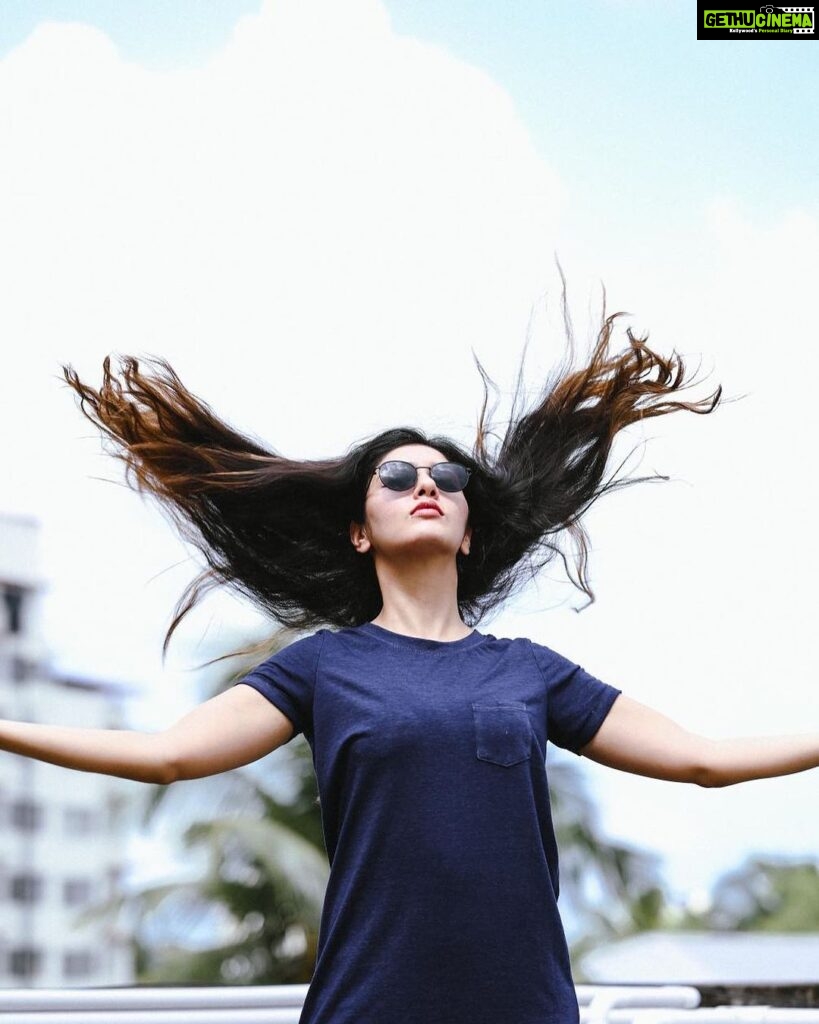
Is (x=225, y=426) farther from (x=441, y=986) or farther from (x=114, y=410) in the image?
(x=441, y=986)

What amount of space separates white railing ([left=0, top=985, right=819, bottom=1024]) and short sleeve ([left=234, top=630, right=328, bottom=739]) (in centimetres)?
45

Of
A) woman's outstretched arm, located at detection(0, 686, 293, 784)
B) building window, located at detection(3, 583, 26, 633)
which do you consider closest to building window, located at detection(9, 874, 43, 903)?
building window, located at detection(3, 583, 26, 633)

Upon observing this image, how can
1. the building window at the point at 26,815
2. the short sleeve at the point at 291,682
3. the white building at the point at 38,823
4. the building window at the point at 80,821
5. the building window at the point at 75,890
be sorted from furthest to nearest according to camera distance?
the building window at the point at 75,890, the building window at the point at 26,815, the building window at the point at 80,821, the white building at the point at 38,823, the short sleeve at the point at 291,682

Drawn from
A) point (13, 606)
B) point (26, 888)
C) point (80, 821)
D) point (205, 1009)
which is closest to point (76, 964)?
point (80, 821)

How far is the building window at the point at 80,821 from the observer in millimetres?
29500

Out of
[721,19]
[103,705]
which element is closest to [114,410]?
[721,19]

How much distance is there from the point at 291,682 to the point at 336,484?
481mm

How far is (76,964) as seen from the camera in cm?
2852

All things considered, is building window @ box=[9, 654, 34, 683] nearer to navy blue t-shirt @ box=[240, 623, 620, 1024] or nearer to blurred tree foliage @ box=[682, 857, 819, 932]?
blurred tree foliage @ box=[682, 857, 819, 932]

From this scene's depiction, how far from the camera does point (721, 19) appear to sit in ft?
16.4

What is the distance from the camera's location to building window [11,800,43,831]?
29.6 meters

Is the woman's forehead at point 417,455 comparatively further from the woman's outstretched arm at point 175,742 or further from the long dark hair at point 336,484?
the woman's outstretched arm at point 175,742

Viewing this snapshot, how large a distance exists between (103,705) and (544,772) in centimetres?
2307

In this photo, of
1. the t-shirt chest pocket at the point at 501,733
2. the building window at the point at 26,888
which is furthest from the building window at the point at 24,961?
the t-shirt chest pocket at the point at 501,733
